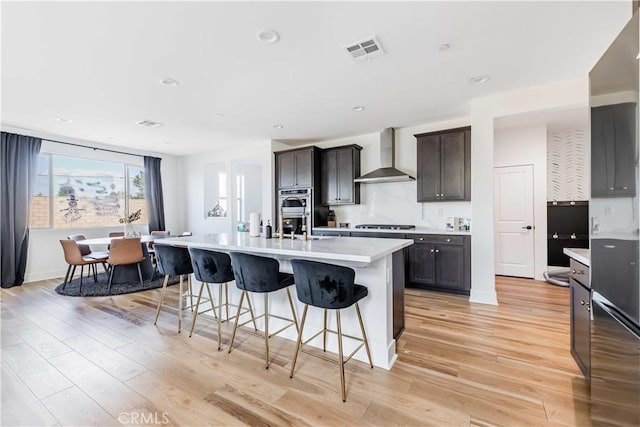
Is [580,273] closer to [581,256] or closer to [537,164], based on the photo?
[581,256]

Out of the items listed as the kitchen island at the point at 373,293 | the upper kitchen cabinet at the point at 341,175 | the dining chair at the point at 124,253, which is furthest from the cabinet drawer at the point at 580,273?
the dining chair at the point at 124,253

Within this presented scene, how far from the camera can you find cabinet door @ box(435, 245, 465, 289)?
3.89 meters

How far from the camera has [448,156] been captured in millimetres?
4234

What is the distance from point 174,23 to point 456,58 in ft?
8.13

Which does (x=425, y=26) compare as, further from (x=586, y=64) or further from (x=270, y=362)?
(x=270, y=362)

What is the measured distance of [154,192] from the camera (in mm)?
6789

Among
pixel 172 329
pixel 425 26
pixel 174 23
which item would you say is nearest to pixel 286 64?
pixel 174 23

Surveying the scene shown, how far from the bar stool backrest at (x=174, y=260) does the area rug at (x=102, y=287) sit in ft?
6.42

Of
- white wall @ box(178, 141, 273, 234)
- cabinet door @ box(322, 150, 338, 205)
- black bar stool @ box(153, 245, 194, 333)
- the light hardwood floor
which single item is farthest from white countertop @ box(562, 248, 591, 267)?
white wall @ box(178, 141, 273, 234)

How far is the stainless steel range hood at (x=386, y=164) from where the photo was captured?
Result: 4695mm

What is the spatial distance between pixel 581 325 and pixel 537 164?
3850mm

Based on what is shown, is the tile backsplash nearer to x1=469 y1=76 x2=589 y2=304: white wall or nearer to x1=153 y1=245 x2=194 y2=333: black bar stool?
x1=469 y1=76 x2=589 y2=304: white wall

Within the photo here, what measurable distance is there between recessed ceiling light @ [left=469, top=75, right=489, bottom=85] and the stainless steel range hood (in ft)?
5.74

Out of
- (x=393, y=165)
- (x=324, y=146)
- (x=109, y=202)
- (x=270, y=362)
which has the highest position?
(x=324, y=146)
